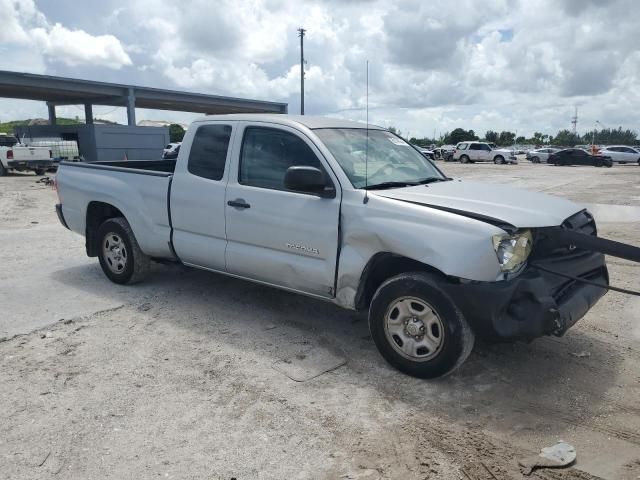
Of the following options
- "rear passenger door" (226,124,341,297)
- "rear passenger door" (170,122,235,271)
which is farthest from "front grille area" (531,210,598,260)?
"rear passenger door" (170,122,235,271)

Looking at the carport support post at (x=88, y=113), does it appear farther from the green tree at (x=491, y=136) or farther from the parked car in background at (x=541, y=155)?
the green tree at (x=491, y=136)

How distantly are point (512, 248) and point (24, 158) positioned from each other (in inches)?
954

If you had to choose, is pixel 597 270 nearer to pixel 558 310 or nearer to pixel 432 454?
pixel 558 310

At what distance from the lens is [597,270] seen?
4.39m

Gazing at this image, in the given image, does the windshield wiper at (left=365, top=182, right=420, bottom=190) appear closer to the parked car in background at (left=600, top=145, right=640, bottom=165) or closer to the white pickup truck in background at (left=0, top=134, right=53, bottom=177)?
the white pickup truck in background at (left=0, top=134, right=53, bottom=177)

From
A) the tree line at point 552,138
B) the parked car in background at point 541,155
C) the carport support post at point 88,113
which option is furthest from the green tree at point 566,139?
the carport support post at point 88,113

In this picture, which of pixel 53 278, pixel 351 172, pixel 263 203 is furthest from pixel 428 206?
pixel 53 278

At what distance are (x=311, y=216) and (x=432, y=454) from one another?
198cm

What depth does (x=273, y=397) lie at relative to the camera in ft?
12.2

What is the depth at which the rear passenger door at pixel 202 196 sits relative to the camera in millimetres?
5027

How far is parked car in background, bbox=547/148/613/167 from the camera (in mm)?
40875

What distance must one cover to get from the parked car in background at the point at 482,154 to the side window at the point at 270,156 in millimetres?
42221

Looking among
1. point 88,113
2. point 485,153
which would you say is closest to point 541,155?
point 485,153

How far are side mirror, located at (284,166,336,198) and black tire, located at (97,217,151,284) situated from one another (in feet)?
8.27
